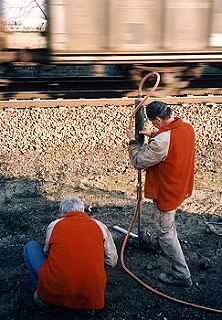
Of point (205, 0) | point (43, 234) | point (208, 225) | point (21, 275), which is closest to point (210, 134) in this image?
point (205, 0)

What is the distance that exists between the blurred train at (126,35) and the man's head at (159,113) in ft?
13.9

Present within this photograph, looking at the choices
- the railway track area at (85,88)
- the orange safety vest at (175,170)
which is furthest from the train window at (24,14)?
the orange safety vest at (175,170)

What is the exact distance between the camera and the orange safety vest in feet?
19.2

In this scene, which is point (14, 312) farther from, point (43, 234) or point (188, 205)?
point (188, 205)

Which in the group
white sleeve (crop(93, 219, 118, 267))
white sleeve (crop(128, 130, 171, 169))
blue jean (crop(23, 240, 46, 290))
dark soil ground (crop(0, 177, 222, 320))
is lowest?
dark soil ground (crop(0, 177, 222, 320))

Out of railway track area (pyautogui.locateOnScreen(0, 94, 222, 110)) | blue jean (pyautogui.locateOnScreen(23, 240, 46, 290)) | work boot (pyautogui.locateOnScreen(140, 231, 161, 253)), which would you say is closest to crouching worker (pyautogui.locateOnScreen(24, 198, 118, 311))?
blue jean (pyautogui.locateOnScreen(23, 240, 46, 290))

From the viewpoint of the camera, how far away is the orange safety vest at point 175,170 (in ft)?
19.2

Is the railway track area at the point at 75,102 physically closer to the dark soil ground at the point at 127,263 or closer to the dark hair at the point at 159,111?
the dark soil ground at the point at 127,263

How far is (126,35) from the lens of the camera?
991 cm

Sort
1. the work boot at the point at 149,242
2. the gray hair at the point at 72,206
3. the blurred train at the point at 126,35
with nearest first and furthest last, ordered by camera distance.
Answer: the gray hair at the point at 72,206 → the work boot at the point at 149,242 → the blurred train at the point at 126,35

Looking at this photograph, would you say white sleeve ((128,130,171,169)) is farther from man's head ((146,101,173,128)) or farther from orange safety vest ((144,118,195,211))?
man's head ((146,101,173,128))

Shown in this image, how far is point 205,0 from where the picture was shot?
1002cm

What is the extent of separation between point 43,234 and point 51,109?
4015 mm

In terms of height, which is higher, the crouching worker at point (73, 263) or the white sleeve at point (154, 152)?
the white sleeve at point (154, 152)
